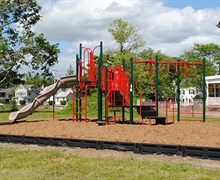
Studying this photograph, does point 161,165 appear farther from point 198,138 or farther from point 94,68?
point 94,68

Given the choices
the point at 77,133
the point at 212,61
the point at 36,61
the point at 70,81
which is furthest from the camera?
the point at 212,61

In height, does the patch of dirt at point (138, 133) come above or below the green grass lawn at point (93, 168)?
above

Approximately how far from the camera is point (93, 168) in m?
7.77

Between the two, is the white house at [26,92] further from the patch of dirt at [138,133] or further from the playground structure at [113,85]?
the patch of dirt at [138,133]

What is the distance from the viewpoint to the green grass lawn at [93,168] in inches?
278

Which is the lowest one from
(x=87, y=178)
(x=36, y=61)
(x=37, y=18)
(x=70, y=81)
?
(x=87, y=178)

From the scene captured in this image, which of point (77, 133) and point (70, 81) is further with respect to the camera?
point (70, 81)

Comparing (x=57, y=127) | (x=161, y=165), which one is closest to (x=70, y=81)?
(x=57, y=127)

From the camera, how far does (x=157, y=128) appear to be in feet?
42.8

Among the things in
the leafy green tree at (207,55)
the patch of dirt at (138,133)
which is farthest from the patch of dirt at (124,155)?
the leafy green tree at (207,55)

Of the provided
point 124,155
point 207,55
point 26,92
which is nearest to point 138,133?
point 124,155

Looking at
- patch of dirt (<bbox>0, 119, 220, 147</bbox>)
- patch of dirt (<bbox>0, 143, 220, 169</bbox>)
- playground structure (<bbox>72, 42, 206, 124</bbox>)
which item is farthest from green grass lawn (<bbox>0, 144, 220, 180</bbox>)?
playground structure (<bbox>72, 42, 206, 124</bbox>)

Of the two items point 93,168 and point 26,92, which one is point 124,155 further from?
point 26,92

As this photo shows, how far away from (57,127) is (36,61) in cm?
2375
